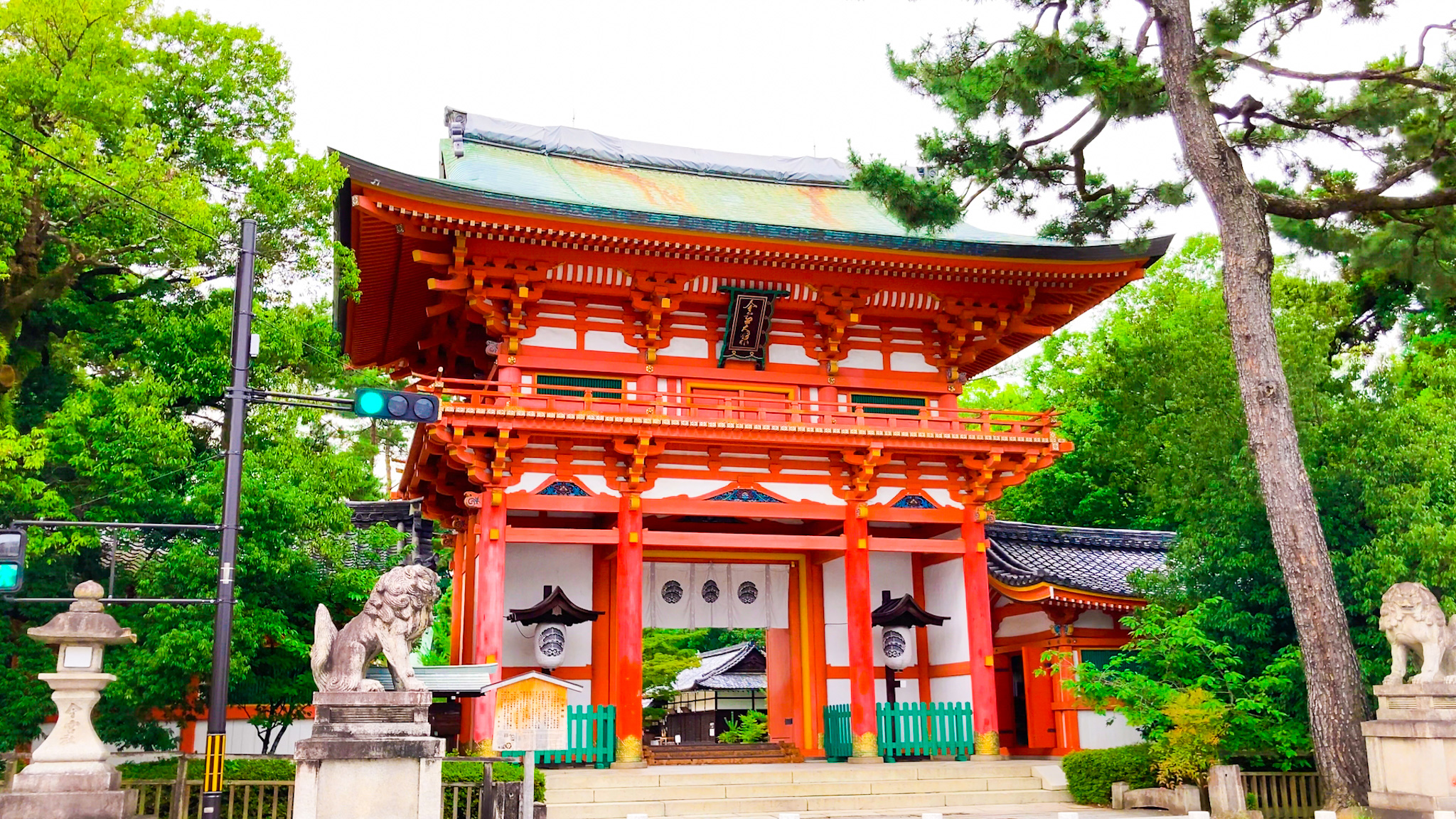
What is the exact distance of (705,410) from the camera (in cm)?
1756

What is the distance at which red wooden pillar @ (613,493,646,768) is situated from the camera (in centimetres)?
1540

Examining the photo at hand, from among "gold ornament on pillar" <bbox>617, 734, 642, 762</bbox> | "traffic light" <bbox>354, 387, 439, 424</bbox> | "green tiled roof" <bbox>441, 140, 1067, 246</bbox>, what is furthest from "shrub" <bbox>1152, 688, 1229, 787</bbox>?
"traffic light" <bbox>354, 387, 439, 424</bbox>

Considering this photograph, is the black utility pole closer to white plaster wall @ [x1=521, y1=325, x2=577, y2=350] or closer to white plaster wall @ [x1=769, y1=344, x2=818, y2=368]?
white plaster wall @ [x1=521, y1=325, x2=577, y2=350]

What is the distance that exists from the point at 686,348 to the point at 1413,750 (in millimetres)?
11195

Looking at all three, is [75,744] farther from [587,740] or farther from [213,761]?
[587,740]

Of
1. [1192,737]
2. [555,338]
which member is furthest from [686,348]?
[1192,737]

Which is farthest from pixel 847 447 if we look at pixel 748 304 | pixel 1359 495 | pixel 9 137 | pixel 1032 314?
pixel 9 137

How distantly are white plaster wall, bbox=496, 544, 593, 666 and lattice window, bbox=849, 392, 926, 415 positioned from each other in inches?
204

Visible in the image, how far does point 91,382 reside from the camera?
44.3 feet

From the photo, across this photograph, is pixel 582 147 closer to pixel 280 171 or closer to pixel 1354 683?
pixel 280 171

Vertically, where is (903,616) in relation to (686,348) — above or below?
below

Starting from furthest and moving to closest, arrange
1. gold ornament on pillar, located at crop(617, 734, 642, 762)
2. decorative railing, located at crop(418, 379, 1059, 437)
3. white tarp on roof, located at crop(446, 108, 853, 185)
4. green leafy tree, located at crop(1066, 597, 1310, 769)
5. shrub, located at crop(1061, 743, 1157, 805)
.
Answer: white tarp on roof, located at crop(446, 108, 853, 185)
decorative railing, located at crop(418, 379, 1059, 437)
gold ornament on pillar, located at crop(617, 734, 642, 762)
shrub, located at crop(1061, 743, 1157, 805)
green leafy tree, located at crop(1066, 597, 1310, 769)

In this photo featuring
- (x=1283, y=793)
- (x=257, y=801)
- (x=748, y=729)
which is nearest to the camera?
(x=257, y=801)

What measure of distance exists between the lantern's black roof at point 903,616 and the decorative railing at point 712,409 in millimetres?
2851
